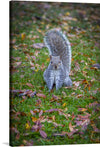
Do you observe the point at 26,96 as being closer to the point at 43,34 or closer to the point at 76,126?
the point at 76,126

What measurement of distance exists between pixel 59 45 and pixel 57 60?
0.80 feet

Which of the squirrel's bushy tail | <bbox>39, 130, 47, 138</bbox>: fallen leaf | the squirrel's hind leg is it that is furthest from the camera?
the squirrel's bushy tail

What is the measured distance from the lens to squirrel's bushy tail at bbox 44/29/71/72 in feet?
7.11

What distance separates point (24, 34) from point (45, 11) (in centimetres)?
31

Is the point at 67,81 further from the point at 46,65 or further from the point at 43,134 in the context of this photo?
the point at 43,134

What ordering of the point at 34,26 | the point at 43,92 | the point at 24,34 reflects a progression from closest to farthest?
the point at 43,92, the point at 24,34, the point at 34,26

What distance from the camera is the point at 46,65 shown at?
2.08 meters

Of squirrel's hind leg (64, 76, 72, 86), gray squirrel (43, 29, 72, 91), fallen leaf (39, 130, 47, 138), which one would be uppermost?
gray squirrel (43, 29, 72, 91)

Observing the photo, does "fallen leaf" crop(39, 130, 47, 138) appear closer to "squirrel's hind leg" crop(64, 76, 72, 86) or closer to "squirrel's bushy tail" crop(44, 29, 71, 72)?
"squirrel's hind leg" crop(64, 76, 72, 86)

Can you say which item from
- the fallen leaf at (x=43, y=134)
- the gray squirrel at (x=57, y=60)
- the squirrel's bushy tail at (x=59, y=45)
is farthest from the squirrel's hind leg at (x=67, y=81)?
the fallen leaf at (x=43, y=134)

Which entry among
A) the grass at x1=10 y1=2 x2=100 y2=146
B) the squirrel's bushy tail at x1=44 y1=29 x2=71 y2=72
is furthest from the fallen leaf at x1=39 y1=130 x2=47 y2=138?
the squirrel's bushy tail at x1=44 y1=29 x2=71 y2=72

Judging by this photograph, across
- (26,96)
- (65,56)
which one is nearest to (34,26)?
(65,56)

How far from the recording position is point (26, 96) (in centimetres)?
193

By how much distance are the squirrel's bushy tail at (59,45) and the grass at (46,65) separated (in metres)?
0.05
